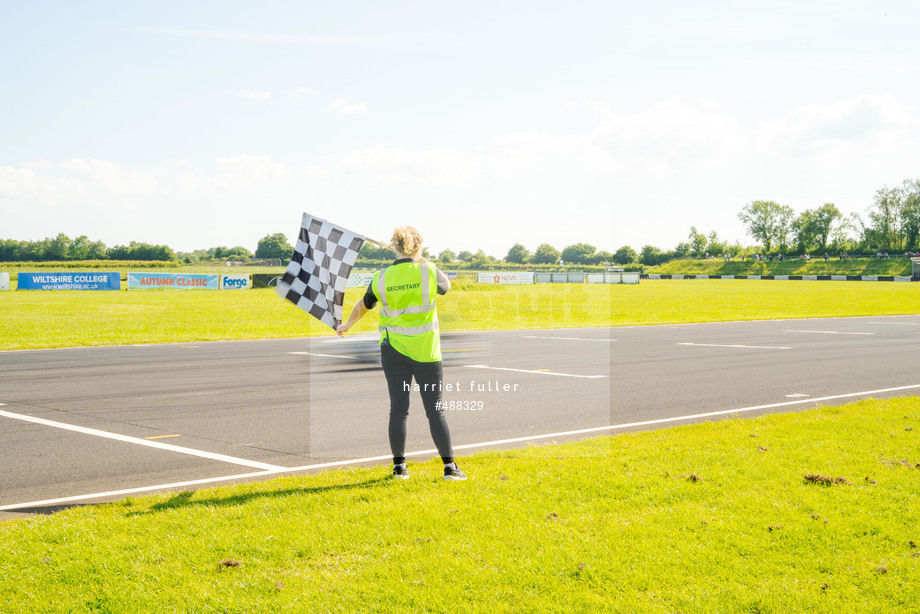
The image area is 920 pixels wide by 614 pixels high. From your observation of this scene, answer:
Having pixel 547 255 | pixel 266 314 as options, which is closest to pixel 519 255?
pixel 547 255

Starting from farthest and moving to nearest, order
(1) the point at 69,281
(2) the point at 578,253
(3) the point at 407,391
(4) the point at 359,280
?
(2) the point at 578,253
(4) the point at 359,280
(1) the point at 69,281
(3) the point at 407,391

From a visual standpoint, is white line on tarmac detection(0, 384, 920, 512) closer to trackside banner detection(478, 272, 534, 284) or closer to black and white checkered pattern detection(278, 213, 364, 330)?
black and white checkered pattern detection(278, 213, 364, 330)

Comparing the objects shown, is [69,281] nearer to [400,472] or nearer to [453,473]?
[400,472]

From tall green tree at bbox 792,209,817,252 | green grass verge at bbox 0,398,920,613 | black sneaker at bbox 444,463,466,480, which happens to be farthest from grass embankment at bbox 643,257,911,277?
black sneaker at bbox 444,463,466,480

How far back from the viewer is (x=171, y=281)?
47.3 metres

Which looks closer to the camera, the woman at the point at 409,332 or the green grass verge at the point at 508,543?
the green grass verge at the point at 508,543

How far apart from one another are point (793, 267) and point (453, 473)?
10932 centimetres

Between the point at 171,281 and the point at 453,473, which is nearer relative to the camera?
the point at 453,473

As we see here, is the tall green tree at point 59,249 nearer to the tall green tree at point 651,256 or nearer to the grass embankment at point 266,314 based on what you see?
the grass embankment at point 266,314

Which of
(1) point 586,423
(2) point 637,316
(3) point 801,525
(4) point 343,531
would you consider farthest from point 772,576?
(2) point 637,316

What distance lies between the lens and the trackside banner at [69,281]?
4269 cm

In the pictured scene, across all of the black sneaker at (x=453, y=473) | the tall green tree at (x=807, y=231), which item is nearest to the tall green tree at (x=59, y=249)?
the black sneaker at (x=453, y=473)

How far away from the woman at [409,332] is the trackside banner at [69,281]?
43485mm

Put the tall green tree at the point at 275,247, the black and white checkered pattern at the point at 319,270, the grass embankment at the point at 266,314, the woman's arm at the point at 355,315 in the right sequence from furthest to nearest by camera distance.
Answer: the tall green tree at the point at 275,247 → the grass embankment at the point at 266,314 → the black and white checkered pattern at the point at 319,270 → the woman's arm at the point at 355,315
